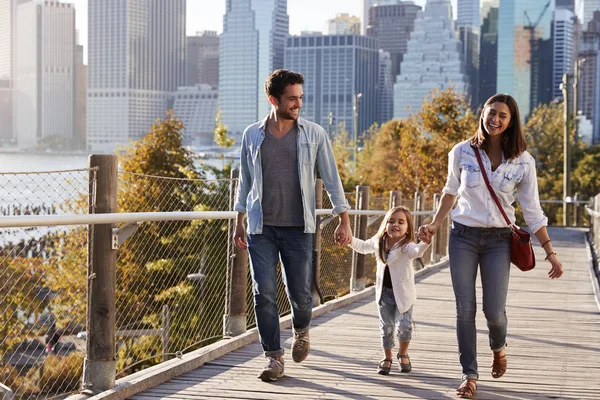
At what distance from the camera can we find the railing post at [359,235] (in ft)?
36.8

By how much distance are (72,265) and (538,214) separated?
7231 millimetres

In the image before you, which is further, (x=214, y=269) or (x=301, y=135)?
(x=214, y=269)

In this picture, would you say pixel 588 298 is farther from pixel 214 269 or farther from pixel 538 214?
pixel 538 214

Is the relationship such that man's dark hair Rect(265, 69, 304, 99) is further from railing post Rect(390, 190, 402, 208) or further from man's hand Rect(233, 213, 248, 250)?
railing post Rect(390, 190, 402, 208)

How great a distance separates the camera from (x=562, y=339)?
26.5 feet

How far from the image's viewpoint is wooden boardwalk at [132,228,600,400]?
5629 millimetres

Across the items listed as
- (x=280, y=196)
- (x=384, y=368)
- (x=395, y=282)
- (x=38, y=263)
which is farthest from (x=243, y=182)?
(x=38, y=263)

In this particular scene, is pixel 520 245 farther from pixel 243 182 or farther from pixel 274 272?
pixel 243 182

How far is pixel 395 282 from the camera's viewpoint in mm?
6309

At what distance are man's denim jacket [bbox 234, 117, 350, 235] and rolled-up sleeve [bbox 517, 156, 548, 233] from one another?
0.96 m

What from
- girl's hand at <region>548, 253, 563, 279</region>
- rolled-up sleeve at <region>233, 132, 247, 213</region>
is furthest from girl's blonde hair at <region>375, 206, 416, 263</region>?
girl's hand at <region>548, 253, 563, 279</region>

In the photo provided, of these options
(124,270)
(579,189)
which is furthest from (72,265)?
(579,189)

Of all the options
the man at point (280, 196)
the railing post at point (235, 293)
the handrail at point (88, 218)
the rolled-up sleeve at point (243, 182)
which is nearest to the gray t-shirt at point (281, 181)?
the man at point (280, 196)

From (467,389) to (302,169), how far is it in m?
1.44
